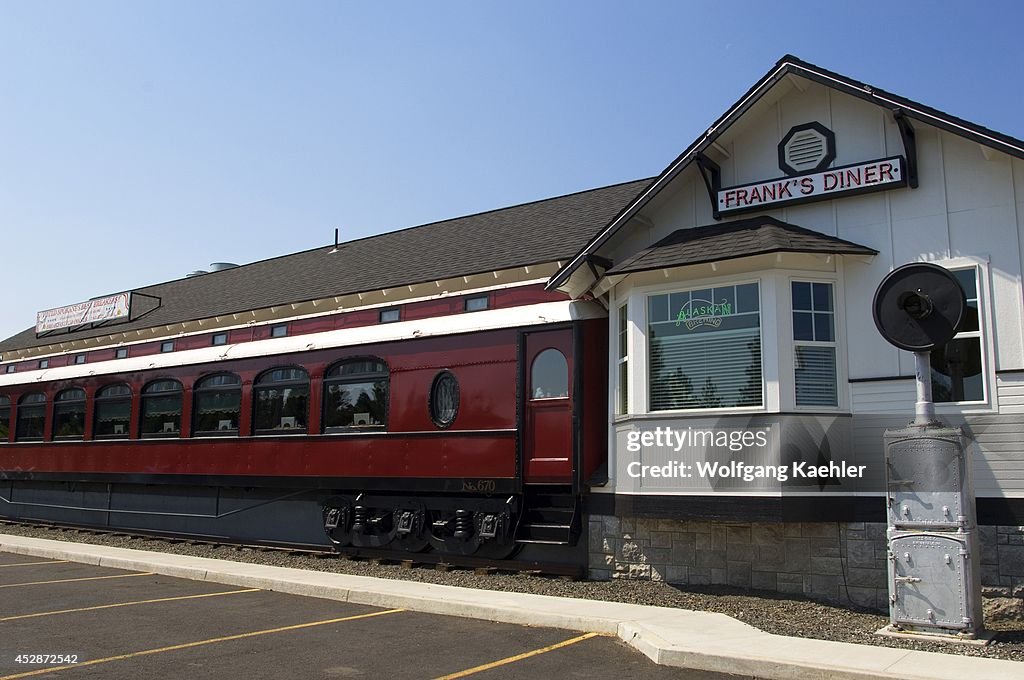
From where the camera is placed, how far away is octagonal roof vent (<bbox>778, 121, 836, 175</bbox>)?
10.5 metres

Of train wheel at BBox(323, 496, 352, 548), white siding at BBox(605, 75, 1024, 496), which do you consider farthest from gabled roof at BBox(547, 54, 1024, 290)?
train wheel at BBox(323, 496, 352, 548)

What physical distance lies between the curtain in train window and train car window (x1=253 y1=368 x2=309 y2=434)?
23.8ft

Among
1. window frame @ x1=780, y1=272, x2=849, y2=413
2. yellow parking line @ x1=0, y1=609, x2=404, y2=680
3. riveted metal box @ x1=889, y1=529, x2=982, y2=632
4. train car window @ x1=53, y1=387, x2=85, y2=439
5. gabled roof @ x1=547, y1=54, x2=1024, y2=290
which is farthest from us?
train car window @ x1=53, y1=387, x2=85, y2=439

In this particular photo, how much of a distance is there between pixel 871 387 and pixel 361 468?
8110 mm

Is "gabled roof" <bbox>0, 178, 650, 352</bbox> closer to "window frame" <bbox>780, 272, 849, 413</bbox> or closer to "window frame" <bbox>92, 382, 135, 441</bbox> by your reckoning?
"window frame" <bbox>92, 382, 135, 441</bbox>

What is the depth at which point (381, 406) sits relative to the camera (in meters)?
14.3

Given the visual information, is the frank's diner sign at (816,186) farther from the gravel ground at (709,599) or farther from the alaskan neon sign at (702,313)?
the gravel ground at (709,599)

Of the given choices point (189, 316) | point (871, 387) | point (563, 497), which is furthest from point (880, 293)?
point (189, 316)

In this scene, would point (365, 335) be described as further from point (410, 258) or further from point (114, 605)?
point (114, 605)

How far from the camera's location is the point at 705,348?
10.4m

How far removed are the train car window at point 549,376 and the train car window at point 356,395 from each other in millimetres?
2966

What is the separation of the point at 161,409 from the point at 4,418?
7.80 m

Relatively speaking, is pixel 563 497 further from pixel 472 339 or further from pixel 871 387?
pixel 871 387

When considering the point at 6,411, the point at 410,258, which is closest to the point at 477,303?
the point at 410,258
